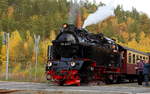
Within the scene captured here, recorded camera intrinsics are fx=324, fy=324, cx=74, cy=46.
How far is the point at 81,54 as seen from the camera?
18.6 m

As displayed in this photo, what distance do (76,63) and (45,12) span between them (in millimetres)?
121327

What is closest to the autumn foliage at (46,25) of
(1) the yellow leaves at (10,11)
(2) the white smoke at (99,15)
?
(1) the yellow leaves at (10,11)

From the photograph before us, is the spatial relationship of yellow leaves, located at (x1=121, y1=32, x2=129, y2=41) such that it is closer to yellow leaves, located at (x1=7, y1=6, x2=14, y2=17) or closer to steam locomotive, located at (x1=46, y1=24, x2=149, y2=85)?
yellow leaves, located at (x1=7, y1=6, x2=14, y2=17)

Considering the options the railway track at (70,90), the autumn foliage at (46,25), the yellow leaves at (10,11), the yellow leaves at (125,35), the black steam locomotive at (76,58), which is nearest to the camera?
the railway track at (70,90)

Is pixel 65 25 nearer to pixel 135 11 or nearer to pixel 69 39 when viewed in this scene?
pixel 69 39

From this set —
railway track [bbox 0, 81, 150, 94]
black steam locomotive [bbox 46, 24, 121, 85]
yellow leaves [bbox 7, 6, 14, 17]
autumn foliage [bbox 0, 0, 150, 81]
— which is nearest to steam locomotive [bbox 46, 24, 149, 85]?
black steam locomotive [bbox 46, 24, 121, 85]

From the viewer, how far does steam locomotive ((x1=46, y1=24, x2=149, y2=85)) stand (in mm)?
17969

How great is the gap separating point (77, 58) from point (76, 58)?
0.06 meters

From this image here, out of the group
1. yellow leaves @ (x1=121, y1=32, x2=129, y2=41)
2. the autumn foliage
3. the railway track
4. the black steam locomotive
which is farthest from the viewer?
yellow leaves @ (x1=121, y1=32, x2=129, y2=41)

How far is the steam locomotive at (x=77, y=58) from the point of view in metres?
18.0

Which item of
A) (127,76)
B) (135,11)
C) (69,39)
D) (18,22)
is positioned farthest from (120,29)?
(69,39)

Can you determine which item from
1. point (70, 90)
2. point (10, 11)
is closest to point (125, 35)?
point (10, 11)

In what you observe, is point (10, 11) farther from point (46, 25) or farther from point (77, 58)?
point (77, 58)

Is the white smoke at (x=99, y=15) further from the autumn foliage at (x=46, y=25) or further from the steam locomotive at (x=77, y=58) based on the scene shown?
the autumn foliage at (x=46, y=25)
